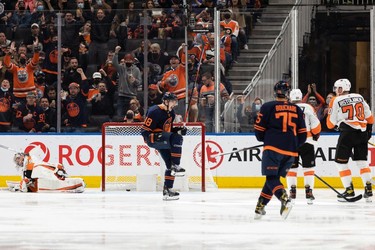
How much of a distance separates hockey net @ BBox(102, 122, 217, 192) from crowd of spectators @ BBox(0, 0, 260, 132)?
1.27 feet

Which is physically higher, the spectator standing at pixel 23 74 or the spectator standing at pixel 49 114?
the spectator standing at pixel 23 74

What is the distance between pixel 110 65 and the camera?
1692 cm

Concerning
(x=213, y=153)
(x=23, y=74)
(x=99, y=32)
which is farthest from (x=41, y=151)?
(x=213, y=153)

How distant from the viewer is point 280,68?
1655cm

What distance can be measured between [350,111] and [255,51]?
3.39 metres

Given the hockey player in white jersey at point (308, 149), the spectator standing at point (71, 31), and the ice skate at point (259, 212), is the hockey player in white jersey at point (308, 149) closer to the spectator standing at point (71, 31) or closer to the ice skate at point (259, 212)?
the ice skate at point (259, 212)

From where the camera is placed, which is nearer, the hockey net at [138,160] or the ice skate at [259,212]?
the ice skate at [259,212]

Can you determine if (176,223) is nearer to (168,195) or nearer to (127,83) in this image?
(168,195)

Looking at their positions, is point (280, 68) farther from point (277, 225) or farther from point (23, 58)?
point (277, 225)

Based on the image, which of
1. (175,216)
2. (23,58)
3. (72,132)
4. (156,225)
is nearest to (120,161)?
(72,132)

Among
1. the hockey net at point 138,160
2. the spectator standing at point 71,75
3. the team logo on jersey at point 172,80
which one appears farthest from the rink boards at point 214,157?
the team logo on jersey at point 172,80

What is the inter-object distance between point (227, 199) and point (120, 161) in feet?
8.47

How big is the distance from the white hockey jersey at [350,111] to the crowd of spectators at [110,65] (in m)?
3.25

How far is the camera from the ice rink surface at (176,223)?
27.7 feet
